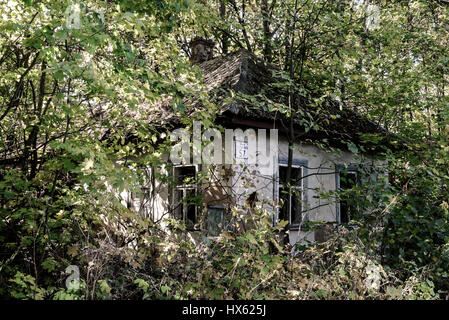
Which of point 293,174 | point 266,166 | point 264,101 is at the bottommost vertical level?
point 293,174

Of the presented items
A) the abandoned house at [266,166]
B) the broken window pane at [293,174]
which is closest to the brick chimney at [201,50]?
the abandoned house at [266,166]

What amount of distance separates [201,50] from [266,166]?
4547 mm

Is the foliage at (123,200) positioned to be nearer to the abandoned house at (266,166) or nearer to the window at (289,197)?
the abandoned house at (266,166)

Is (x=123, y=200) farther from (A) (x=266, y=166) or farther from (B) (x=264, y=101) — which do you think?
(A) (x=266, y=166)

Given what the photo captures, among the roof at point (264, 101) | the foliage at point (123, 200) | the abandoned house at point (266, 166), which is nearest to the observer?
the foliage at point (123, 200)

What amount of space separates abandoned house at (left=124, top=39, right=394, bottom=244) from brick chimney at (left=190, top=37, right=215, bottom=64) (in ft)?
1.86

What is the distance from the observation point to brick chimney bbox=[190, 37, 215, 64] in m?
10.8

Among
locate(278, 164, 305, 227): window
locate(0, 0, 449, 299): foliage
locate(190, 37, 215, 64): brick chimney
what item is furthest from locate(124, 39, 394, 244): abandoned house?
locate(0, 0, 449, 299): foliage

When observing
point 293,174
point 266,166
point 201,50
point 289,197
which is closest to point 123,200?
point 266,166

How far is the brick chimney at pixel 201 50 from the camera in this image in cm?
1075

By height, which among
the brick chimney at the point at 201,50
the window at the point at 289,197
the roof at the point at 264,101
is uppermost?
the brick chimney at the point at 201,50

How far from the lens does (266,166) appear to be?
25.0 feet

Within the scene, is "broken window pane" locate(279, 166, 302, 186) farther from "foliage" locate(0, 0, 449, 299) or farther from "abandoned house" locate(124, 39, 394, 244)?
"foliage" locate(0, 0, 449, 299)

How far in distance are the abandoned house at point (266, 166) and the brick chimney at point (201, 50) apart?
1.86ft
